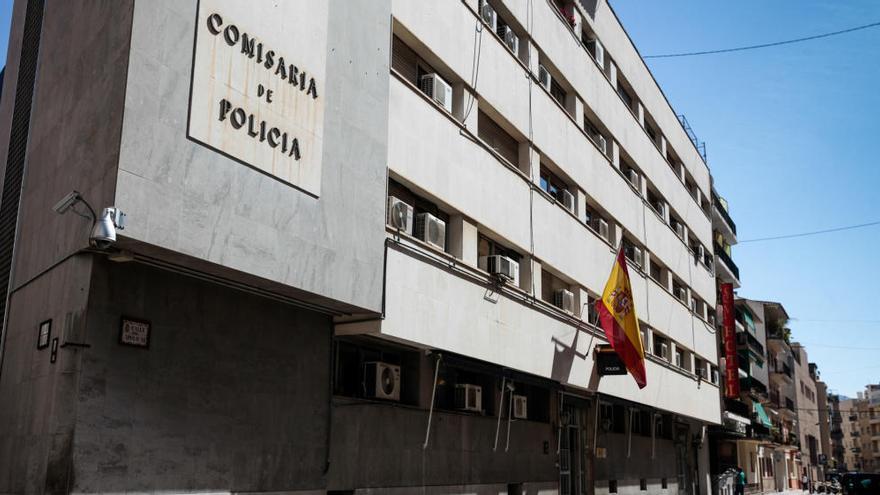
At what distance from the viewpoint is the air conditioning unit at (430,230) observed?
1405 cm

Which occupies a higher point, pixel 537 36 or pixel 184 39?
pixel 537 36

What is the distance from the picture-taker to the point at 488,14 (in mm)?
17906

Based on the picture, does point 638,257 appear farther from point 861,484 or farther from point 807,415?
point 807,415

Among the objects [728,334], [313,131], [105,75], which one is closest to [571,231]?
[313,131]

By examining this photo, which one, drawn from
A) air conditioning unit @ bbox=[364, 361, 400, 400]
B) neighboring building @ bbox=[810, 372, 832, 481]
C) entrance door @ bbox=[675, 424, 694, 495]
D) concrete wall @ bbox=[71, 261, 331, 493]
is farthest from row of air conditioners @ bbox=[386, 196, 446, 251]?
neighboring building @ bbox=[810, 372, 832, 481]

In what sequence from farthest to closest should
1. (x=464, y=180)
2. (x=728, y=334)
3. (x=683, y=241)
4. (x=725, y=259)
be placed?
(x=725, y=259) → (x=728, y=334) → (x=683, y=241) → (x=464, y=180)

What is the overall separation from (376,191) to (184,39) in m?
3.95

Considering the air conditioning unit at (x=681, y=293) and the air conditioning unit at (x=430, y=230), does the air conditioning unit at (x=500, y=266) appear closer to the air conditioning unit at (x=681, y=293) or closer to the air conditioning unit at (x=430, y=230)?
the air conditioning unit at (x=430, y=230)

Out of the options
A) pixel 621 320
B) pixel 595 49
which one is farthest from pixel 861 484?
pixel 595 49

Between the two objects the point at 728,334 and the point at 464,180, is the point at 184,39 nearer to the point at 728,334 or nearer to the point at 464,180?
the point at 464,180

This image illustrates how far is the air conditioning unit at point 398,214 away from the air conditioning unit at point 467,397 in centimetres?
386

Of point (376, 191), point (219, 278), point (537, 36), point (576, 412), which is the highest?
point (537, 36)

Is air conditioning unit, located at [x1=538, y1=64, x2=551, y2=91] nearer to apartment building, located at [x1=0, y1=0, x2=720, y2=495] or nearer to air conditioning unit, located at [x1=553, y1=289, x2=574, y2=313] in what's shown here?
apartment building, located at [x1=0, y1=0, x2=720, y2=495]

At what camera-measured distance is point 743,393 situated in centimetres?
5247
